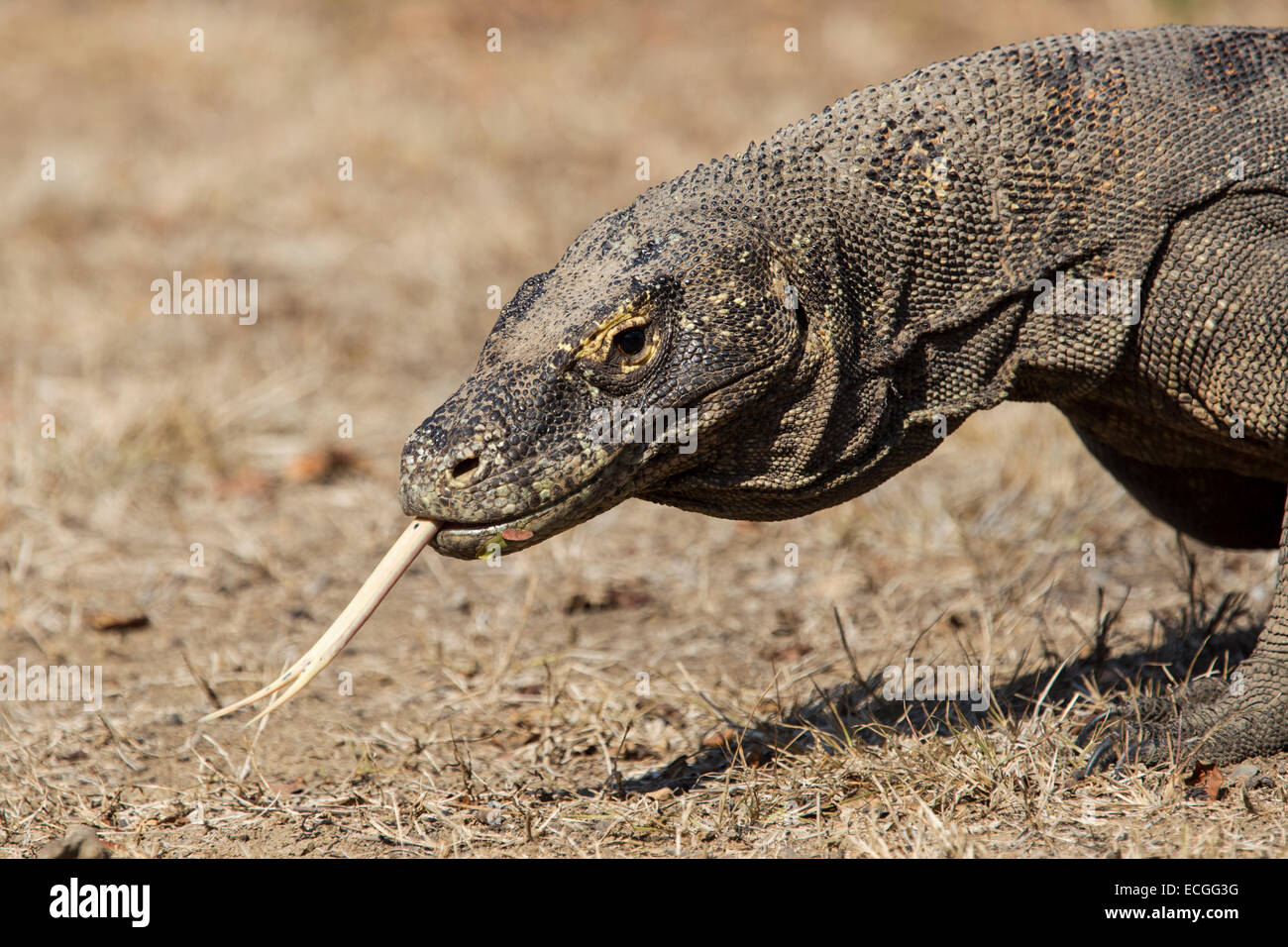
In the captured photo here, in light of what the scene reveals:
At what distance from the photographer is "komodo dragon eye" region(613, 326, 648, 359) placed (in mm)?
2873

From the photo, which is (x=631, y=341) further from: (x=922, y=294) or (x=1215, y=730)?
(x=1215, y=730)

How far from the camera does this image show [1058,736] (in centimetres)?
328

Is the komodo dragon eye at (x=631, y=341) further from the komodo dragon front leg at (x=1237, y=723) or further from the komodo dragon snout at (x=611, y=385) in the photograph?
the komodo dragon front leg at (x=1237, y=723)

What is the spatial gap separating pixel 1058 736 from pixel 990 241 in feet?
3.87

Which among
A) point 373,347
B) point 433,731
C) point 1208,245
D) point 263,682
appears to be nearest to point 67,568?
point 263,682

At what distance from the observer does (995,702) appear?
3.36 meters

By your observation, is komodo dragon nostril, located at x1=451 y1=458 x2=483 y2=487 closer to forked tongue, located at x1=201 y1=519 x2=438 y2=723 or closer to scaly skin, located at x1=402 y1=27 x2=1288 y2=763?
scaly skin, located at x1=402 y1=27 x2=1288 y2=763

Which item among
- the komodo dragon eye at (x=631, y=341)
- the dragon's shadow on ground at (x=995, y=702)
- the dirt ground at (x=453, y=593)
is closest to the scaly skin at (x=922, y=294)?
the komodo dragon eye at (x=631, y=341)

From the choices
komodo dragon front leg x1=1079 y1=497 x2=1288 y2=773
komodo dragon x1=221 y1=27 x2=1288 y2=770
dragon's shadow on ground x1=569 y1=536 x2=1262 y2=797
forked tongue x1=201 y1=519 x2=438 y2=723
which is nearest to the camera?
forked tongue x1=201 y1=519 x2=438 y2=723

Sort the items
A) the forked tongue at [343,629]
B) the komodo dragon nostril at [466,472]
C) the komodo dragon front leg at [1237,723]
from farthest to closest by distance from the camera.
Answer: the komodo dragon front leg at [1237,723]
the komodo dragon nostril at [466,472]
the forked tongue at [343,629]

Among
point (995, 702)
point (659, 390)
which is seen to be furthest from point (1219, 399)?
point (659, 390)

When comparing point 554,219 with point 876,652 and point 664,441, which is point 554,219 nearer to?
point 876,652

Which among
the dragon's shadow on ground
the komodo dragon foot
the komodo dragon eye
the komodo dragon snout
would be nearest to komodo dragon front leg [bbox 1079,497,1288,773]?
the komodo dragon foot

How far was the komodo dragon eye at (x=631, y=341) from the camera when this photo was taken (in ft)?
9.43
